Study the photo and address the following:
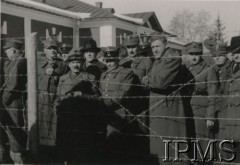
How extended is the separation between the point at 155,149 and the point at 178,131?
34 cm

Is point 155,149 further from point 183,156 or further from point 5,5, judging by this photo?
point 5,5

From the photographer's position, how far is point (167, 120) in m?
4.64

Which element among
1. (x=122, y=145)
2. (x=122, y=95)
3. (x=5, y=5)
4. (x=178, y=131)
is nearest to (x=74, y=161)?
(x=122, y=145)

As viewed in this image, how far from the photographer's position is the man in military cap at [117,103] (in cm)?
495

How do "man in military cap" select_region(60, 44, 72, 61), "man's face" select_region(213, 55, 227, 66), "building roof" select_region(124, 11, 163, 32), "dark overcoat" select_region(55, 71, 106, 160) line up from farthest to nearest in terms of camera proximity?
"building roof" select_region(124, 11, 163, 32), "man in military cap" select_region(60, 44, 72, 61), "man's face" select_region(213, 55, 227, 66), "dark overcoat" select_region(55, 71, 106, 160)

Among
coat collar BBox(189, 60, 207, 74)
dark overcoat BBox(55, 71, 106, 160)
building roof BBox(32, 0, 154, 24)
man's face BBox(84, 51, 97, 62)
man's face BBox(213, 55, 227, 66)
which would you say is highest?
building roof BBox(32, 0, 154, 24)

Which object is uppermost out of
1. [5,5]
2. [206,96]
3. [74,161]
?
[5,5]

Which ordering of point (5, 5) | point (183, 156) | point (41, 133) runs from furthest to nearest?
point (5, 5) < point (41, 133) < point (183, 156)

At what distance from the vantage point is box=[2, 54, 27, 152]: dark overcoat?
5520mm

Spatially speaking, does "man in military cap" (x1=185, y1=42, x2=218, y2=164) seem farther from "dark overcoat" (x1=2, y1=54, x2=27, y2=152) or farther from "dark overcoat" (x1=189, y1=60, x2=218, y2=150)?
"dark overcoat" (x1=2, y1=54, x2=27, y2=152)

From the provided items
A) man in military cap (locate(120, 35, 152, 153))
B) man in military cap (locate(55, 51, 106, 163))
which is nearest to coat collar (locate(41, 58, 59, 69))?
man in military cap (locate(55, 51, 106, 163))

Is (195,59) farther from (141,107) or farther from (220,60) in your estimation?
(141,107)

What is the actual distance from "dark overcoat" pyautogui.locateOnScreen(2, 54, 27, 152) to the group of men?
0.04 feet

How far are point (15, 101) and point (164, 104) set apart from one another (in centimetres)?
217
